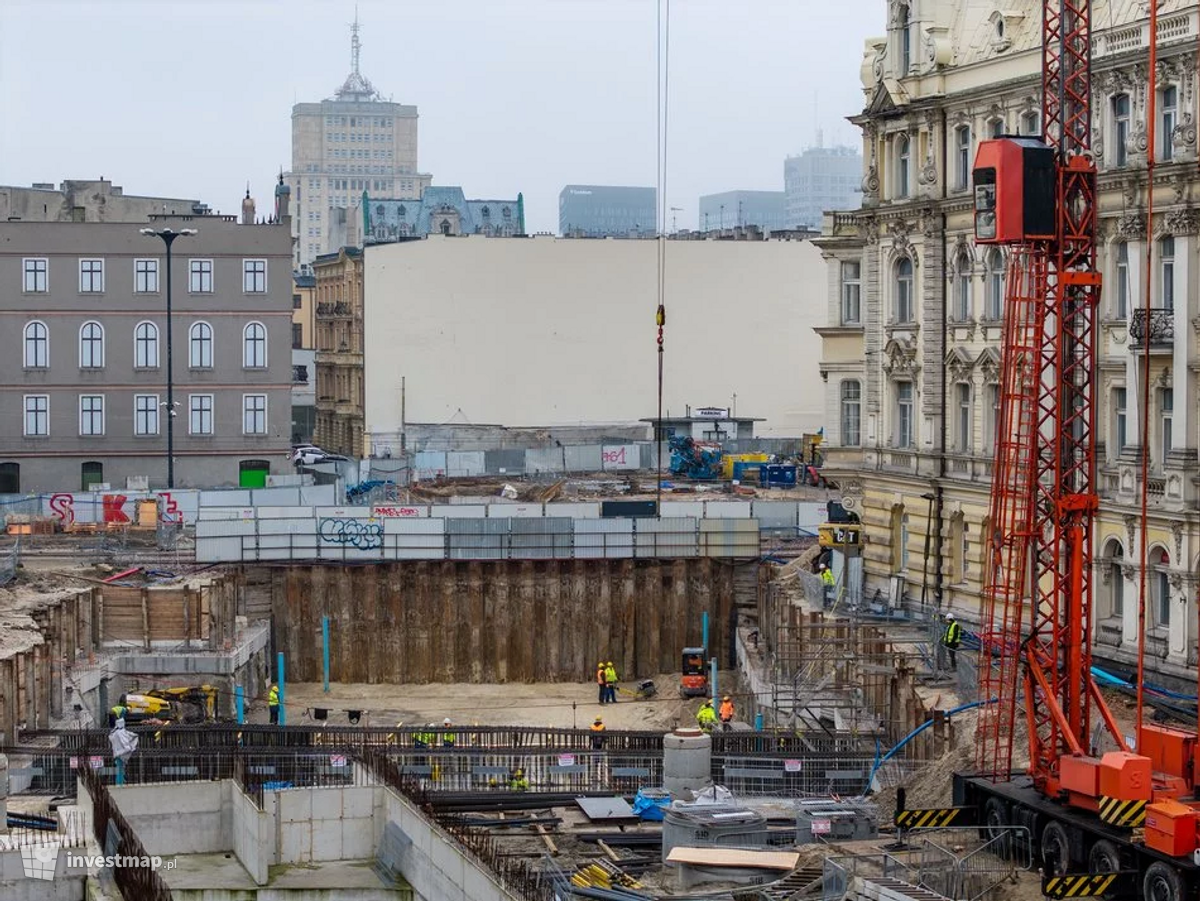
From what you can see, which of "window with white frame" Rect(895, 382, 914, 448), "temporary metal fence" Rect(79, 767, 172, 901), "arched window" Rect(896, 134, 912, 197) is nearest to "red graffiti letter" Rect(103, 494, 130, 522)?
"window with white frame" Rect(895, 382, 914, 448)

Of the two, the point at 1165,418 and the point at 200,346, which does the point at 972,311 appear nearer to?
the point at 1165,418

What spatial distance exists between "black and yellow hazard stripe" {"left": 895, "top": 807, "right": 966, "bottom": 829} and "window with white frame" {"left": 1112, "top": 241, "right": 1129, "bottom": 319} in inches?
553

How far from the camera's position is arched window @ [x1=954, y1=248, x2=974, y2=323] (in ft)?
160

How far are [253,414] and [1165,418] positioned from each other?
4731 centimetres

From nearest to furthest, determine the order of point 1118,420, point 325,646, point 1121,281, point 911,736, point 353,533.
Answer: point 911,736, point 1121,281, point 1118,420, point 325,646, point 353,533

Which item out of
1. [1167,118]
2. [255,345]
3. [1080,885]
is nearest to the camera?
[1080,885]

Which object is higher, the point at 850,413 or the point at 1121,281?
the point at 1121,281

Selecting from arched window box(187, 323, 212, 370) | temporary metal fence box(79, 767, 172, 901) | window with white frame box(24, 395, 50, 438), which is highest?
arched window box(187, 323, 212, 370)

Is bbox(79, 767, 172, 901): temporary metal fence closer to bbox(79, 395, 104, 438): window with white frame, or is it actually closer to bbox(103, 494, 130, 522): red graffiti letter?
bbox(103, 494, 130, 522): red graffiti letter

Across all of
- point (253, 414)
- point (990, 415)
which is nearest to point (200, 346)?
point (253, 414)

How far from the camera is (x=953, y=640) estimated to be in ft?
143

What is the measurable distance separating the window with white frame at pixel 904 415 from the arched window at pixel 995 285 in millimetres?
4556

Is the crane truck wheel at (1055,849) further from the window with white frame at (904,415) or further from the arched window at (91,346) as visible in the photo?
the arched window at (91,346)

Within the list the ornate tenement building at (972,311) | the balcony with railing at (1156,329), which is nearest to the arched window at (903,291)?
the ornate tenement building at (972,311)
